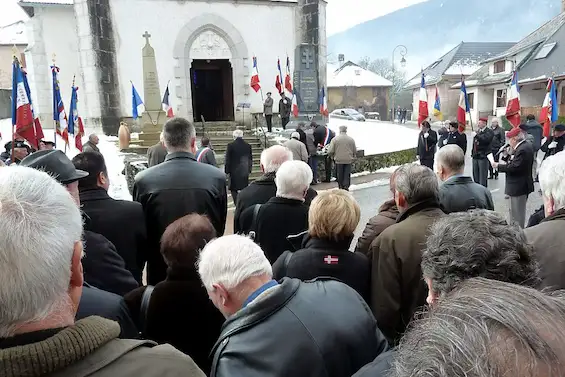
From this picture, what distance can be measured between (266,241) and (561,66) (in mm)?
33189

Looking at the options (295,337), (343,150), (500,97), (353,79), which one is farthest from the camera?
(353,79)

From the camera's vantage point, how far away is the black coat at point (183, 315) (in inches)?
87.7

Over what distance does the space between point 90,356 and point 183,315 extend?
50.7 inches

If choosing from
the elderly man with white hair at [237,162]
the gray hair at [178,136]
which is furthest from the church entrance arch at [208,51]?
the gray hair at [178,136]

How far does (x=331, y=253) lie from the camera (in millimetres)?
2561

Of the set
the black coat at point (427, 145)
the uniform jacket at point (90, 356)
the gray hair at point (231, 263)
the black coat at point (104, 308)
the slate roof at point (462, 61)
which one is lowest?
the black coat at point (427, 145)

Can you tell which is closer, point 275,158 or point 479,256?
point 479,256

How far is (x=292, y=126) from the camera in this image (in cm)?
1792

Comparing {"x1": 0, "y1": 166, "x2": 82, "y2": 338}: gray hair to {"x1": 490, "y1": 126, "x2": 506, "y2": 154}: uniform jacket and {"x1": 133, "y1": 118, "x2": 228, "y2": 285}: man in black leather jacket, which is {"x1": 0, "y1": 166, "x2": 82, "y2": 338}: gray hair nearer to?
{"x1": 133, "y1": 118, "x2": 228, "y2": 285}: man in black leather jacket

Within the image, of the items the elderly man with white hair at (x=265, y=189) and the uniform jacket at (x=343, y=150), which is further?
the uniform jacket at (x=343, y=150)

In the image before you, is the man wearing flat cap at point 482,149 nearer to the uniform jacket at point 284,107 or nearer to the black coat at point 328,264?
the black coat at point 328,264

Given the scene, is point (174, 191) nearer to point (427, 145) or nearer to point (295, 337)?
point (295, 337)

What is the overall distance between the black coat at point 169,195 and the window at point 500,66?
3886 cm

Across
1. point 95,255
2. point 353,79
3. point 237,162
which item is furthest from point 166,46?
point 353,79
